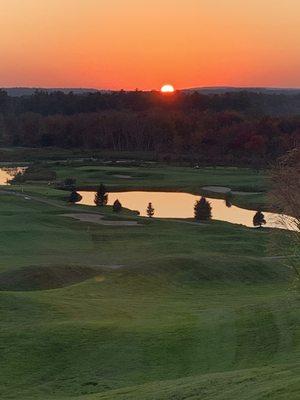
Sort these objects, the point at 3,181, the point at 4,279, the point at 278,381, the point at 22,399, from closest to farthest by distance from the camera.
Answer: the point at 278,381 < the point at 22,399 < the point at 4,279 < the point at 3,181

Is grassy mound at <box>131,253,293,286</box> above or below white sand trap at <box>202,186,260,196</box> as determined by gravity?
below

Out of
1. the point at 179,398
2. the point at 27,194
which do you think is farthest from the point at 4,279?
the point at 27,194

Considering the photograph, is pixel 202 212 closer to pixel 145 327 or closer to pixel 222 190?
pixel 222 190

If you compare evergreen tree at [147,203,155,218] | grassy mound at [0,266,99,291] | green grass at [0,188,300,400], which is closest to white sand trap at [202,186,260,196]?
evergreen tree at [147,203,155,218]

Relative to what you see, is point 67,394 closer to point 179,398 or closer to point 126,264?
point 179,398

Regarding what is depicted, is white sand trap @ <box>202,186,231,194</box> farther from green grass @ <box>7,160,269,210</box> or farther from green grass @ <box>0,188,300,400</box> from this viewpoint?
green grass @ <box>0,188,300,400</box>

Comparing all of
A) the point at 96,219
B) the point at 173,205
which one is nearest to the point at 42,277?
the point at 96,219
